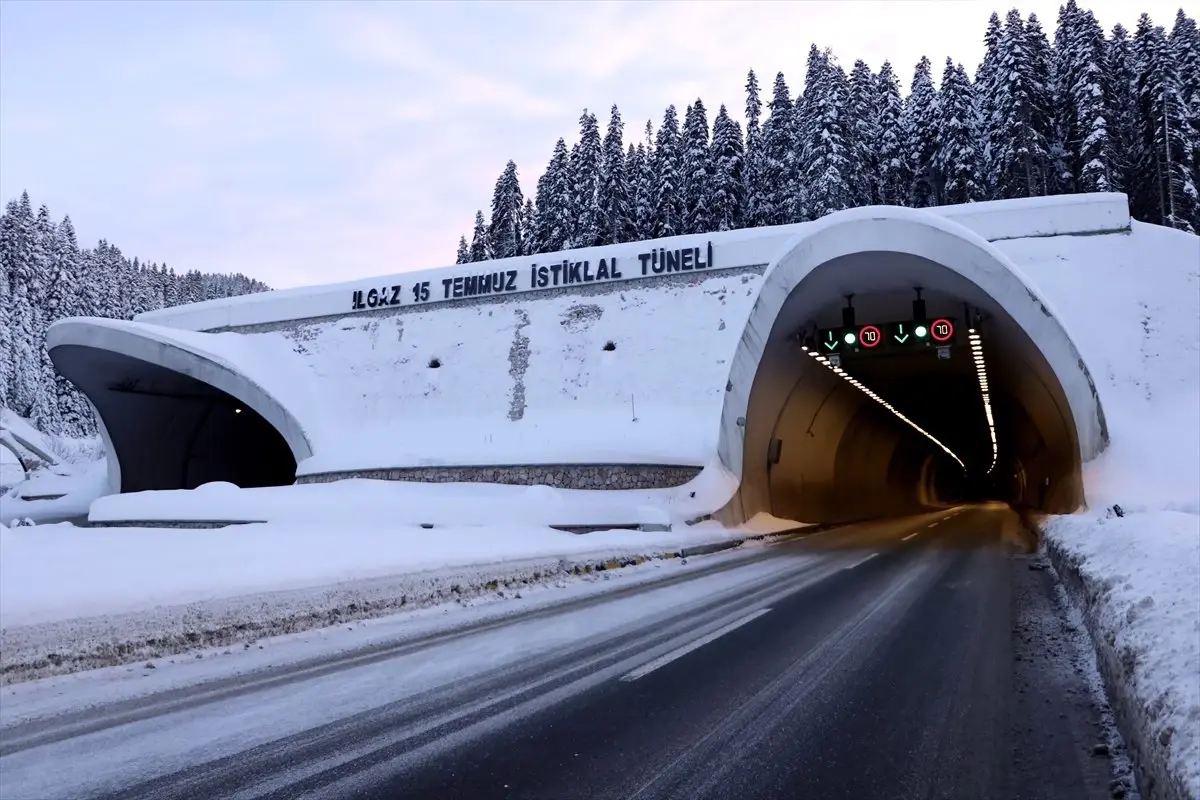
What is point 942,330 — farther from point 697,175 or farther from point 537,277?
point 697,175

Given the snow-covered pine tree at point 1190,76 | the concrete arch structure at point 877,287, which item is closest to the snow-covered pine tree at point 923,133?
the snow-covered pine tree at point 1190,76

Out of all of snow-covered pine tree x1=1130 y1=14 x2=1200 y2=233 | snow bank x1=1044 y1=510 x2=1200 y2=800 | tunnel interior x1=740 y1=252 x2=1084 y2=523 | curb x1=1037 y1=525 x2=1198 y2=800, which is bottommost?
curb x1=1037 y1=525 x2=1198 y2=800

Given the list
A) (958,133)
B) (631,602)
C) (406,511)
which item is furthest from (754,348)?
(958,133)

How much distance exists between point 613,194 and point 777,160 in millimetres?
13472

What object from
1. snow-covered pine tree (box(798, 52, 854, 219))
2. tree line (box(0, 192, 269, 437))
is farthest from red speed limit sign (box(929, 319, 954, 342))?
tree line (box(0, 192, 269, 437))

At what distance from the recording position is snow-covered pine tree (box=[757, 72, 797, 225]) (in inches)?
2309

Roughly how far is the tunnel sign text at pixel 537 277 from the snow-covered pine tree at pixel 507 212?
1733 inches

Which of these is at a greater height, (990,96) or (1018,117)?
(990,96)

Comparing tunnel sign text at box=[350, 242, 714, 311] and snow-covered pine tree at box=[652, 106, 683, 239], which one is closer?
tunnel sign text at box=[350, 242, 714, 311]

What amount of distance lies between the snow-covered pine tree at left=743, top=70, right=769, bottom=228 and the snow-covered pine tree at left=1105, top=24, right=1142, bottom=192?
80.4 ft

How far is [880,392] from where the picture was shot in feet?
112

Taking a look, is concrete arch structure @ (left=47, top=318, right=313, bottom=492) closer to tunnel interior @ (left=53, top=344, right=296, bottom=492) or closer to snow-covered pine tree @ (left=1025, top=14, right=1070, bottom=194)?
tunnel interior @ (left=53, top=344, right=296, bottom=492)

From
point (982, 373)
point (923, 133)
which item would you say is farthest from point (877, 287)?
point (923, 133)

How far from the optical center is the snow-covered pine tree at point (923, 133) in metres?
58.5
